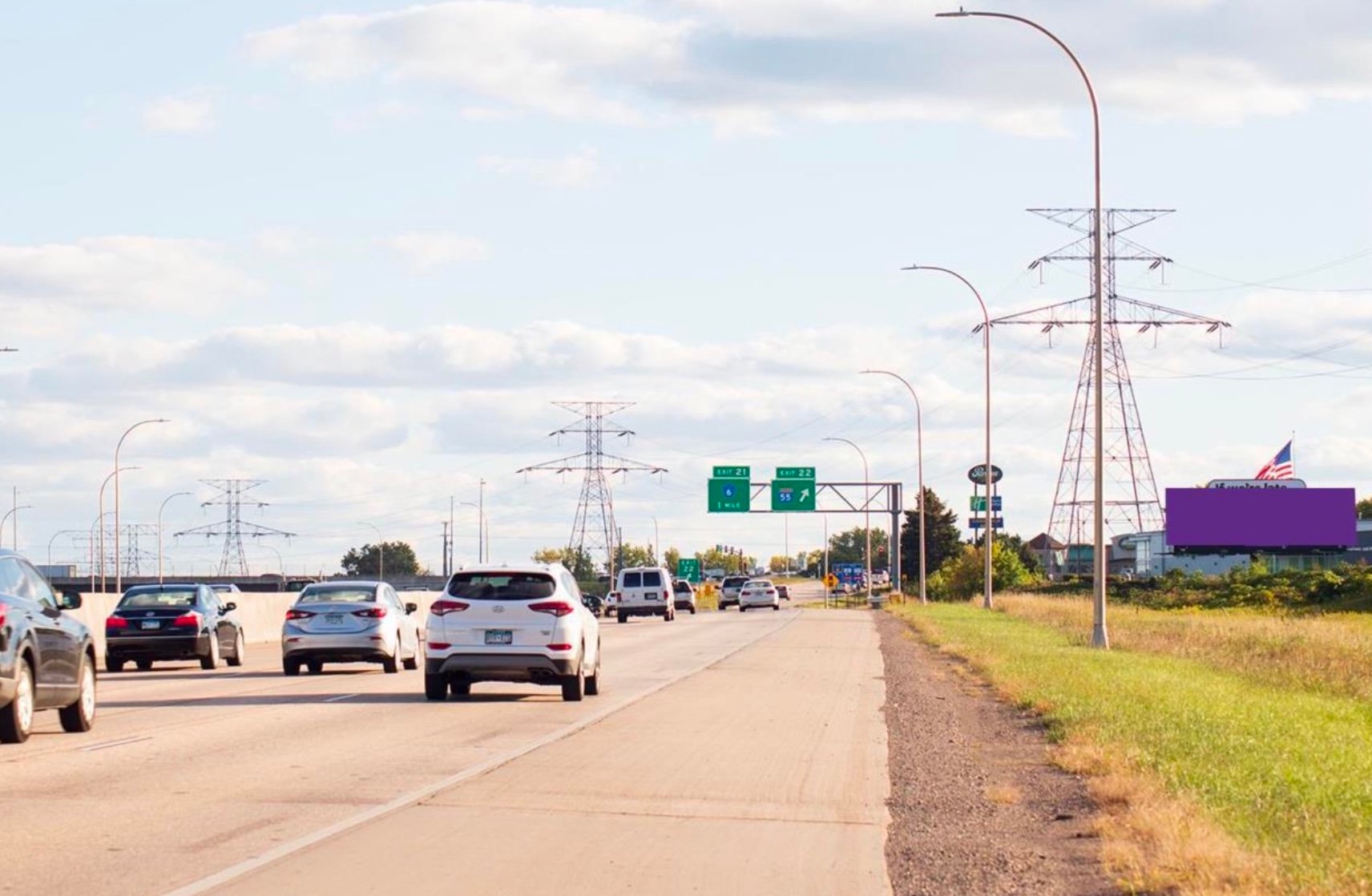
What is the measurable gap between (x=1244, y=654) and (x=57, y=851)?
28584 mm

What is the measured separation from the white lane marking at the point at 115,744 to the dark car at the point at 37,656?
707 mm

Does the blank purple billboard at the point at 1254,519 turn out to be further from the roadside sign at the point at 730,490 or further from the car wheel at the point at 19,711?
the car wheel at the point at 19,711

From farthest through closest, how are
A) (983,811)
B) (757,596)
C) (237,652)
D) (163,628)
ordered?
(757,596)
(237,652)
(163,628)
(983,811)

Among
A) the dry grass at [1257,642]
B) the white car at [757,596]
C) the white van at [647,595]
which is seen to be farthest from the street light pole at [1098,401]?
the white car at [757,596]

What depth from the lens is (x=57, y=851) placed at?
10750 millimetres

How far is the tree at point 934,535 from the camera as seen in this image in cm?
15538

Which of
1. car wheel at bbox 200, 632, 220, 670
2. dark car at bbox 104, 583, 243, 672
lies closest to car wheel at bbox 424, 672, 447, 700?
dark car at bbox 104, 583, 243, 672

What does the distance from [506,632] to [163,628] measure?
39.9ft

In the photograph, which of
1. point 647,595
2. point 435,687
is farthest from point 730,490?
point 435,687

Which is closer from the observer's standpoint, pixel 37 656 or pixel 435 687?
pixel 37 656

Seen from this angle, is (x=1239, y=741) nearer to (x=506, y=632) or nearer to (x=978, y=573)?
(x=506, y=632)

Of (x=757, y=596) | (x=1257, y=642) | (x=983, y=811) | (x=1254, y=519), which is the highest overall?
(x=1254, y=519)

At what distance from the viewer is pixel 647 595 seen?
71625mm

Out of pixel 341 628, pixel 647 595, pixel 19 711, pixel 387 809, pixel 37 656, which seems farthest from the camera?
pixel 647 595
